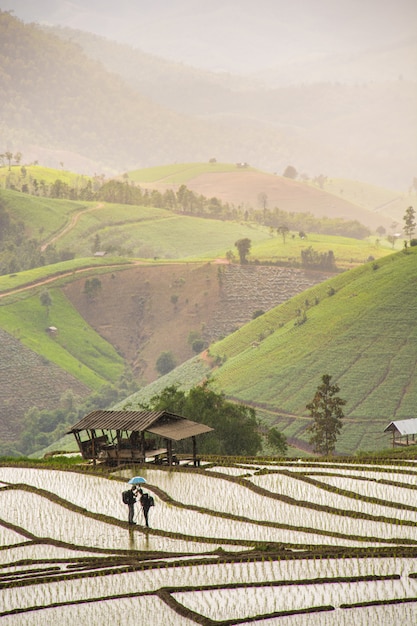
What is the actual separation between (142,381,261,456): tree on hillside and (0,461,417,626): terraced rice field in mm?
28457

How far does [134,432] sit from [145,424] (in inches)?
65.2

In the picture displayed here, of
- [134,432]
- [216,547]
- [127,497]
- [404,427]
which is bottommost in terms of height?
[404,427]

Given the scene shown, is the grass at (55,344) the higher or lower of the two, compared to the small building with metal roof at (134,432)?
lower

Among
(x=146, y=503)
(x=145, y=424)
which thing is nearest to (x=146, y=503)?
(x=146, y=503)

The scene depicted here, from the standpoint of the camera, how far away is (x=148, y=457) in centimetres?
4800

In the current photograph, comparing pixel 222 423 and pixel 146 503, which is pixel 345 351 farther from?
pixel 146 503

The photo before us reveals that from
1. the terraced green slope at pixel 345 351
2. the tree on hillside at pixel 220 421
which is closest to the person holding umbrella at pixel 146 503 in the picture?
the tree on hillside at pixel 220 421

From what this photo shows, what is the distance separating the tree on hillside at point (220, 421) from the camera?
76.5m

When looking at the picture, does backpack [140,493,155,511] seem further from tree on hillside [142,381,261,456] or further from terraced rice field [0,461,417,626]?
tree on hillside [142,381,261,456]

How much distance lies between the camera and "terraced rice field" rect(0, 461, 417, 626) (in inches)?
1169

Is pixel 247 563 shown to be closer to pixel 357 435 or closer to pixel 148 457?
pixel 148 457

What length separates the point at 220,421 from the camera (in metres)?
77.9

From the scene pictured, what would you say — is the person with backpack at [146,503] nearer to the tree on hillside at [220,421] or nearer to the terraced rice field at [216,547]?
the terraced rice field at [216,547]

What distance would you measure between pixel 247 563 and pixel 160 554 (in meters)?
3.36
